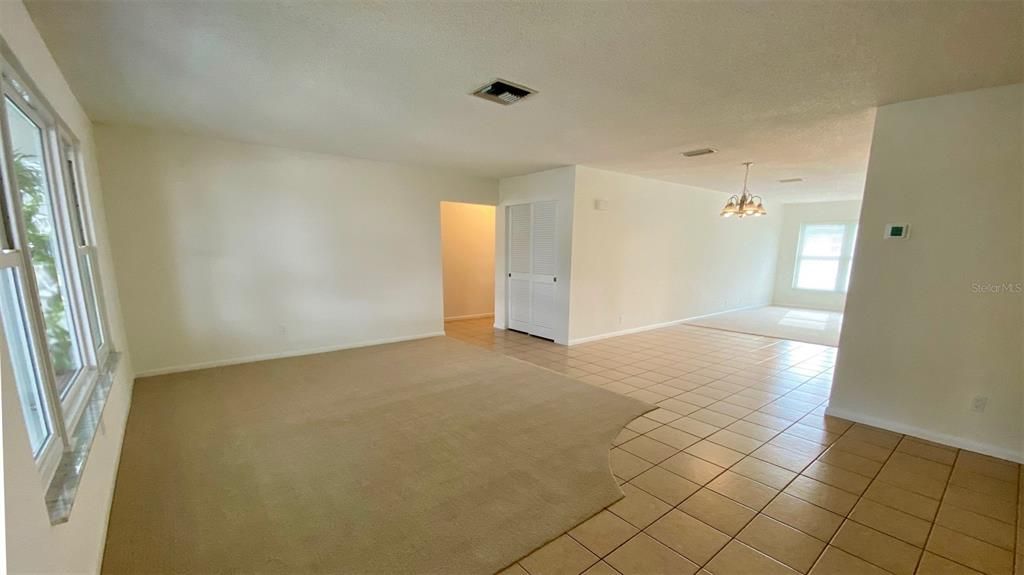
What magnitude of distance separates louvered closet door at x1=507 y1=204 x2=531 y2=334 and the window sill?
14.8 feet

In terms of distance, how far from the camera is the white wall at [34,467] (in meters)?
0.94

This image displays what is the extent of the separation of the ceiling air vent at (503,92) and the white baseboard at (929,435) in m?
3.55

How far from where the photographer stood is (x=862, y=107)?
277 cm

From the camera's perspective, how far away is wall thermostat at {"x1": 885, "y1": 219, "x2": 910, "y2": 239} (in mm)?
2760

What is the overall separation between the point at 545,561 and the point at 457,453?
0.98 m

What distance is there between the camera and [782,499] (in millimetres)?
2090

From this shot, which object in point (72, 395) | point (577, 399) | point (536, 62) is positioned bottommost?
point (577, 399)

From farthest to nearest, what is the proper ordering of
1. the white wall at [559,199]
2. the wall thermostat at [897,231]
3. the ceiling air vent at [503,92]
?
1. the white wall at [559,199]
2. the wall thermostat at [897,231]
3. the ceiling air vent at [503,92]

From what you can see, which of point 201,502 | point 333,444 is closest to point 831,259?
point 333,444

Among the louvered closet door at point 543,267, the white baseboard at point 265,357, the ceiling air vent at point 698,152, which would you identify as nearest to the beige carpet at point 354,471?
the white baseboard at point 265,357

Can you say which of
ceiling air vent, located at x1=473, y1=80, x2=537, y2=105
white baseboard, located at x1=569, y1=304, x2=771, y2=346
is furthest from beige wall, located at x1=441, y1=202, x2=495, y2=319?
ceiling air vent, located at x1=473, y1=80, x2=537, y2=105

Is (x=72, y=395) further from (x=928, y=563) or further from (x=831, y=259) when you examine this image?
(x=831, y=259)

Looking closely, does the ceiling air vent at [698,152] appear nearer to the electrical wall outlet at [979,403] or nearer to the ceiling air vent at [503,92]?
the ceiling air vent at [503,92]

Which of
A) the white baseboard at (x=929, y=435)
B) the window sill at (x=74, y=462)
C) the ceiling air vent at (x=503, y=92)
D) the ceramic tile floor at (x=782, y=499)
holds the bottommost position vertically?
the ceramic tile floor at (x=782, y=499)
